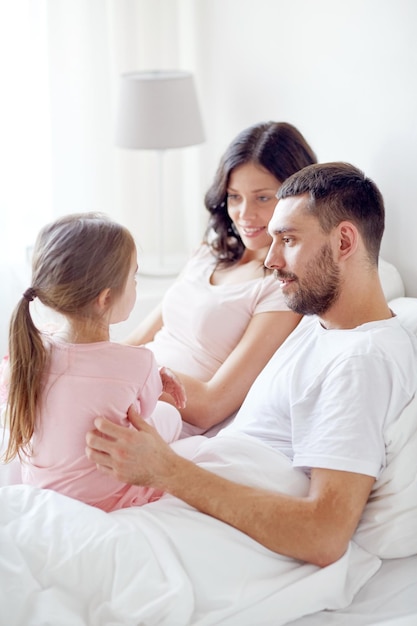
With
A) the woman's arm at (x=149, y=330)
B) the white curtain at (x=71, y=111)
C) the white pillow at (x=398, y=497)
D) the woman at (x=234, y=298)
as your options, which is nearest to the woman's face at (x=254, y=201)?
the woman at (x=234, y=298)

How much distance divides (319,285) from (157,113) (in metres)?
1.29

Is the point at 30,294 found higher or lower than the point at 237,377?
higher

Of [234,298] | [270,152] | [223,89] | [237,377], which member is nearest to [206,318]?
[234,298]

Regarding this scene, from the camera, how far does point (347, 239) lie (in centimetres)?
157

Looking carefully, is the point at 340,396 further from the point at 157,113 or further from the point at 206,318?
the point at 157,113

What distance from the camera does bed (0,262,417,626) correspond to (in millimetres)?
1303

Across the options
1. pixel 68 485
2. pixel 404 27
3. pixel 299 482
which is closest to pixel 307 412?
pixel 299 482

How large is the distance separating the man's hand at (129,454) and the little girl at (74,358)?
0.04 metres

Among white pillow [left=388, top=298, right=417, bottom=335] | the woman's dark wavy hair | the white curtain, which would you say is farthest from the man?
the white curtain

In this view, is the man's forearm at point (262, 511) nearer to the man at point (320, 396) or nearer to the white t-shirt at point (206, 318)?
the man at point (320, 396)

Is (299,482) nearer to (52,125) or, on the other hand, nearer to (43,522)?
(43,522)

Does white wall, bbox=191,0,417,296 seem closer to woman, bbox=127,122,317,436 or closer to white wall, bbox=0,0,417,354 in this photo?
white wall, bbox=0,0,417,354

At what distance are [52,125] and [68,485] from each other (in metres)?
1.63

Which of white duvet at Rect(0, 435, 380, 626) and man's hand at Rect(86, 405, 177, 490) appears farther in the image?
man's hand at Rect(86, 405, 177, 490)
